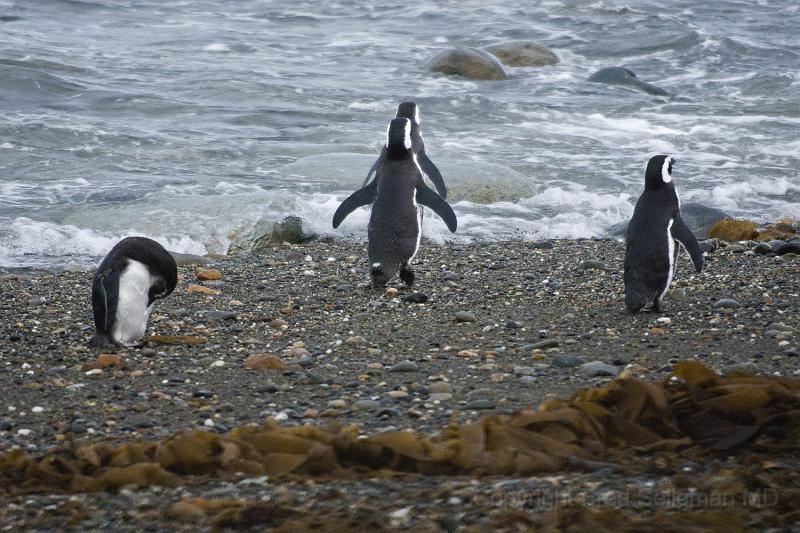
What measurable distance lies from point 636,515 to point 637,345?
2.04 meters

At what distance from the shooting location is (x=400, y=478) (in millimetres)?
2891

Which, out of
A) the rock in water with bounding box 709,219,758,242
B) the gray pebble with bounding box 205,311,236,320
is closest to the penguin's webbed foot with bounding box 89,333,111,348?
the gray pebble with bounding box 205,311,236,320

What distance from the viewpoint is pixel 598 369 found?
4.12m

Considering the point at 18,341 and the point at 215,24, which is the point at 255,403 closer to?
the point at 18,341

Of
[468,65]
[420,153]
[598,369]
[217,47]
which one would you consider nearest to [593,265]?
[420,153]

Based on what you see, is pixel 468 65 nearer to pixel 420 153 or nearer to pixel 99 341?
pixel 420 153

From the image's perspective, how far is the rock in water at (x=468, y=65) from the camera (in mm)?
14880

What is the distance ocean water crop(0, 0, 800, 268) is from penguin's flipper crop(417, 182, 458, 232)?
1.42 meters

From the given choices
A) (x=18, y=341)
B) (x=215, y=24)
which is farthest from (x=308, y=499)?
(x=215, y=24)

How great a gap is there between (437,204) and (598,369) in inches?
91.2

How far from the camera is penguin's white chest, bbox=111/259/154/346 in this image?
477cm

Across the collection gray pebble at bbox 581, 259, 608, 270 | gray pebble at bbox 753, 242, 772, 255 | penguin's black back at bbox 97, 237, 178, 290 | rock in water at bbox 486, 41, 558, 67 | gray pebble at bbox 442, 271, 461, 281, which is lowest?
gray pebble at bbox 442, 271, 461, 281

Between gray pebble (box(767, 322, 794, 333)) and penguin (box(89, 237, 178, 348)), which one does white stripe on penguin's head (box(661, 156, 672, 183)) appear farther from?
penguin (box(89, 237, 178, 348))

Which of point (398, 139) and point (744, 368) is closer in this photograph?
point (744, 368)
